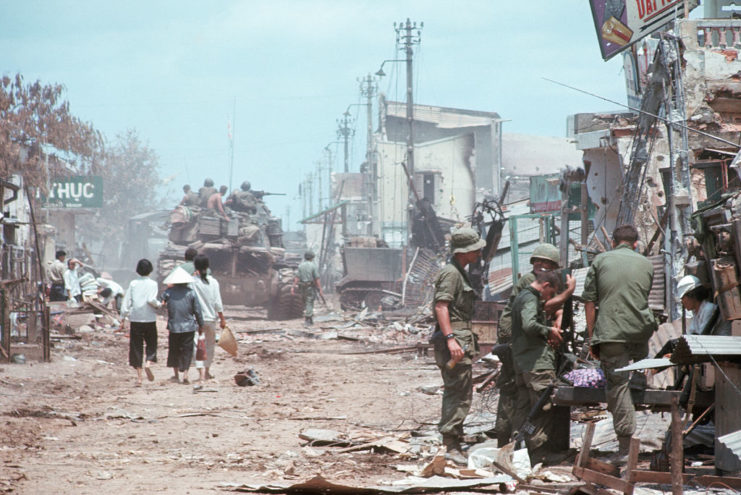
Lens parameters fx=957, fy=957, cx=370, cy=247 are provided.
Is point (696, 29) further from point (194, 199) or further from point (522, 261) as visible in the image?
point (194, 199)

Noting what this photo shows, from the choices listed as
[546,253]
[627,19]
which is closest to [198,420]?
[546,253]

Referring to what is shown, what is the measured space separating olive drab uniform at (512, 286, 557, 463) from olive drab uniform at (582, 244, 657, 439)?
1.13 ft

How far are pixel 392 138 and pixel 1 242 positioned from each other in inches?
1913

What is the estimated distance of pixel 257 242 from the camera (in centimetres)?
2842

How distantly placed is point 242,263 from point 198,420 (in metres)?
18.7

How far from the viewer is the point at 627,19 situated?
14.3m

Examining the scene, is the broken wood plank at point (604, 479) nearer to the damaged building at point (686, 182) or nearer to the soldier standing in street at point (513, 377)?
the damaged building at point (686, 182)

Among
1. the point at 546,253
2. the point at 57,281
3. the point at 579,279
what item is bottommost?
the point at 57,281

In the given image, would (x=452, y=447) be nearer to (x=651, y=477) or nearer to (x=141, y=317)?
(x=651, y=477)

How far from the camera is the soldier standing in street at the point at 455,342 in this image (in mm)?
7020

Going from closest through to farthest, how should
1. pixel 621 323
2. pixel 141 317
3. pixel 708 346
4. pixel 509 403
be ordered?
pixel 708 346 → pixel 621 323 → pixel 509 403 → pixel 141 317

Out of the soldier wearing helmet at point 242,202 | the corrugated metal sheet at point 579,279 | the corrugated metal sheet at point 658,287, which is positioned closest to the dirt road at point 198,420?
the corrugated metal sheet at point 579,279

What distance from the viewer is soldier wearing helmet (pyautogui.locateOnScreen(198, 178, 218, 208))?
30.7m

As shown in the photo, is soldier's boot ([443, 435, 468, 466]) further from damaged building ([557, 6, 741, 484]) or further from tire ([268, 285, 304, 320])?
tire ([268, 285, 304, 320])
